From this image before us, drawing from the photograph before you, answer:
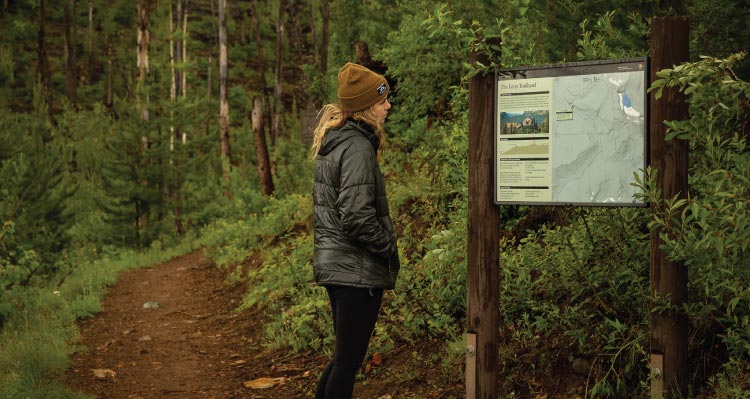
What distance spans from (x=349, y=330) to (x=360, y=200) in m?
0.75

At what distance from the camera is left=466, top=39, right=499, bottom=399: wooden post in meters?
4.59

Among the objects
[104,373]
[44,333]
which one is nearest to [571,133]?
[104,373]

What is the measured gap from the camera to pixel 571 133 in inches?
171

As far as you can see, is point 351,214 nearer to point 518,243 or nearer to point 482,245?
point 482,245

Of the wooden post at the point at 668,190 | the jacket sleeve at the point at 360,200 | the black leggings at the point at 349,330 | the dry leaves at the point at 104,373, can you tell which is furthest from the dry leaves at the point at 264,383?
the wooden post at the point at 668,190

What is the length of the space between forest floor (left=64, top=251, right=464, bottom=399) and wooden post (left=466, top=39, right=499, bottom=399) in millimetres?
917

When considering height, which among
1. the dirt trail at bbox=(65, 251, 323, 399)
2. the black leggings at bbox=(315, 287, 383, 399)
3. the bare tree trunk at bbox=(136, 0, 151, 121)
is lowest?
the dirt trail at bbox=(65, 251, 323, 399)

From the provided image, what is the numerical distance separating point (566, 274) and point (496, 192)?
1.11m

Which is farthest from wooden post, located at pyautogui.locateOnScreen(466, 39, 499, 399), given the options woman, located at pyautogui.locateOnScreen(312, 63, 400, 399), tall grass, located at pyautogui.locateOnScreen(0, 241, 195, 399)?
tall grass, located at pyautogui.locateOnScreen(0, 241, 195, 399)

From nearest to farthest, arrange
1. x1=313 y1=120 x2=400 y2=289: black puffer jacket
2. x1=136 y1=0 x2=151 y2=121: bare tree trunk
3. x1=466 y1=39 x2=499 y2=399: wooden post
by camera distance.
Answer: x1=313 y1=120 x2=400 y2=289: black puffer jacket < x1=466 y1=39 x2=499 y2=399: wooden post < x1=136 y1=0 x2=151 y2=121: bare tree trunk

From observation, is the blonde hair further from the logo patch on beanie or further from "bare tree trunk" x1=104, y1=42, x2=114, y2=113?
"bare tree trunk" x1=104, y1=42, x2=114, y2=113

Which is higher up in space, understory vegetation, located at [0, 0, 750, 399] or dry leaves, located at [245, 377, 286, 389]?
understory vegetation, located at [0, 0, 750, 399]

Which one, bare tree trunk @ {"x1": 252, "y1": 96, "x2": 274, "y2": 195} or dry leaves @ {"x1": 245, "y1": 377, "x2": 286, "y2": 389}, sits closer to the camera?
dry leaves @ {"x1": 245, "y1": 377, "x2": 286, "y2": 389}

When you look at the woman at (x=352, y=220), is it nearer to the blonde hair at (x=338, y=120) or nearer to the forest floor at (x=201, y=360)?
the blonde hair at (x=338, y=120)
